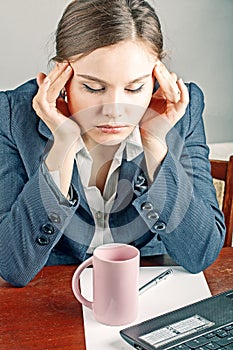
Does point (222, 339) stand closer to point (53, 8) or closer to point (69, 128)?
point (69, 128)

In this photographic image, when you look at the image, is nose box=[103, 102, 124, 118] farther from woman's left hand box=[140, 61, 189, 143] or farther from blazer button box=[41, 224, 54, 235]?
blazer button box=[41, 224, 54, 235]

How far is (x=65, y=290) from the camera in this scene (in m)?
1.19

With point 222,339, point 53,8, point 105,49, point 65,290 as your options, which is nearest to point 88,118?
point 105,49

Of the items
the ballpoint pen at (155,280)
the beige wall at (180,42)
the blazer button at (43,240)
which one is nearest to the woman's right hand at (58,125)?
the blazer button at (43,240)

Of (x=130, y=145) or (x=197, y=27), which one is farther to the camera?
(x=197, y=27)

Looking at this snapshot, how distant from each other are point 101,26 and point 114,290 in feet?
1.73

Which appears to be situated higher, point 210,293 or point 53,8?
point 53,8

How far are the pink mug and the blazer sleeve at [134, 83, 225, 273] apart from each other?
217 mm

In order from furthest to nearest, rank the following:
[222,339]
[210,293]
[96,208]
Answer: [96,208]
[210,293]
[222,339]

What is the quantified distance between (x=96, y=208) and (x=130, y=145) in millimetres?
158

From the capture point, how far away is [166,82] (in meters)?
1.36

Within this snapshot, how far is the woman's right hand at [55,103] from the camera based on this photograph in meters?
1.32

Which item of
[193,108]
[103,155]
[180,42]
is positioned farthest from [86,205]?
[180,42]

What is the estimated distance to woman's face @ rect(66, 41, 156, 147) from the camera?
1252 millimetres
